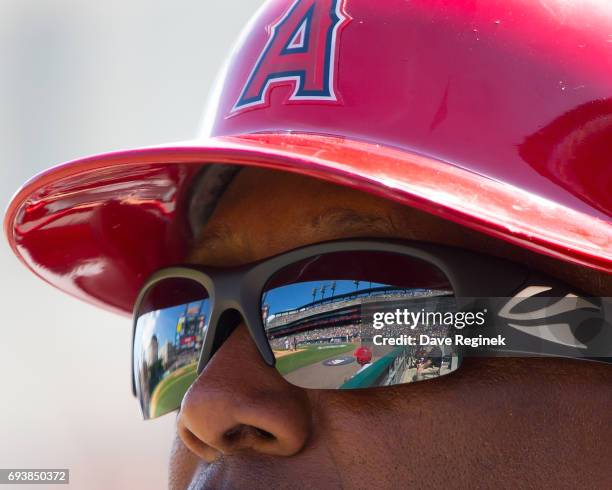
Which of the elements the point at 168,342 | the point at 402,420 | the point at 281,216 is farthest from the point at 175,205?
the point at 402,420

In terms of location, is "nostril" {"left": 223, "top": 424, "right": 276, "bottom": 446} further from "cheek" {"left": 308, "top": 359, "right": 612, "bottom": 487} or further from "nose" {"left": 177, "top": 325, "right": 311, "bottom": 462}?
"cheek" {"left": 308, "top": 359, "right": 612, "bottom": 487}

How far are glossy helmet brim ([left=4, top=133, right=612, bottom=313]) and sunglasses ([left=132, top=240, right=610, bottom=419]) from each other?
10 centimetres

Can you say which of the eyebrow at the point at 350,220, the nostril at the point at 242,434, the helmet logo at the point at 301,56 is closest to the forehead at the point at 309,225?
the eyebrow at the point at 350,220

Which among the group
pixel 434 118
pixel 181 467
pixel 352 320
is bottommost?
pixel 181 467

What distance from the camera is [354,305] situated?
4.63 feet

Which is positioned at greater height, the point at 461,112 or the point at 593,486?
the point at 461,112

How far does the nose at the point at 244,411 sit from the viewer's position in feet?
4.63

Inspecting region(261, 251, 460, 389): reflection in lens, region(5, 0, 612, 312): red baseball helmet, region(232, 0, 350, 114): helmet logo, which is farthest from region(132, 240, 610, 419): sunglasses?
region(232, 0, 350, 114): helmet logo

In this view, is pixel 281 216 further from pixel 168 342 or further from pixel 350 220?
pixel 168 342

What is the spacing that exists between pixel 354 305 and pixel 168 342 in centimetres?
53

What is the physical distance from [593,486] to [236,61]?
1.05 metres

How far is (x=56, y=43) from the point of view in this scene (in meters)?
5.00

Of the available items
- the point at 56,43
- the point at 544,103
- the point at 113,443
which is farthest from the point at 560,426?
the point at 56,43

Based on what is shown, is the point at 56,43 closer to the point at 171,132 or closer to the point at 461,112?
the point at 171,132
